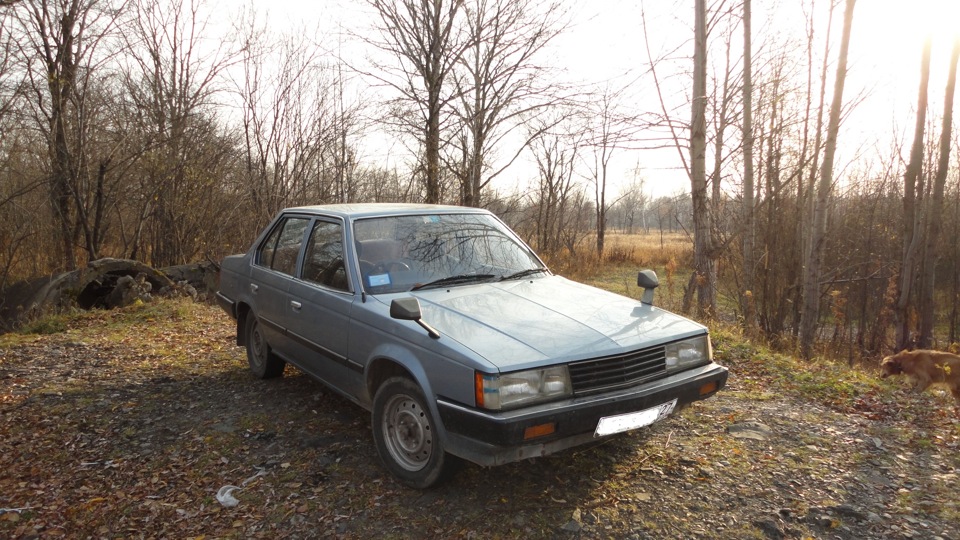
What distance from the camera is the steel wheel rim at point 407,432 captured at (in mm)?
3275

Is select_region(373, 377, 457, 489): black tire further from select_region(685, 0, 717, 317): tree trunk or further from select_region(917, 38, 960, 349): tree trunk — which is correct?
select_region(917, 38, 960, 349): tree trunk

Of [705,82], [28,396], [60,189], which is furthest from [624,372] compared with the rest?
[60,189]

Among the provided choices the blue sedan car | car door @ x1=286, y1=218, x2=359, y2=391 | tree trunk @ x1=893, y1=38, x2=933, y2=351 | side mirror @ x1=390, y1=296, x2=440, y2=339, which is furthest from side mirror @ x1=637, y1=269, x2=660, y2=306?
tree trunk @ x1=893, y1=38, x2=933, y2=351

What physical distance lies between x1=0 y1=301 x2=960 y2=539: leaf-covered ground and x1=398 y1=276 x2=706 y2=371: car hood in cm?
83

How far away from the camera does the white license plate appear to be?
3023 millimetres

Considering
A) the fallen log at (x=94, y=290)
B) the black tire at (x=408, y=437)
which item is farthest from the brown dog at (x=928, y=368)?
the fallen log at (x=94, y=290)

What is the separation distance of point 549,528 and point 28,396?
4.83m

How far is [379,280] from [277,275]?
4.61 ft

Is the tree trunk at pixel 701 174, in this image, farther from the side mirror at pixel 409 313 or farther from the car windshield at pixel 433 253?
the side mirror at pixel 409 313

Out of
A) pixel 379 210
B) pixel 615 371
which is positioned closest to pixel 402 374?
pixel 615 371

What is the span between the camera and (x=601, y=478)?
3484mm

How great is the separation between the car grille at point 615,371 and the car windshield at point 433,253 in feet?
4.15

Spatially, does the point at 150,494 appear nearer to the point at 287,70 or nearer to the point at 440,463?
the point at 440,463

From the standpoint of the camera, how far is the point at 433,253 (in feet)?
13.8
